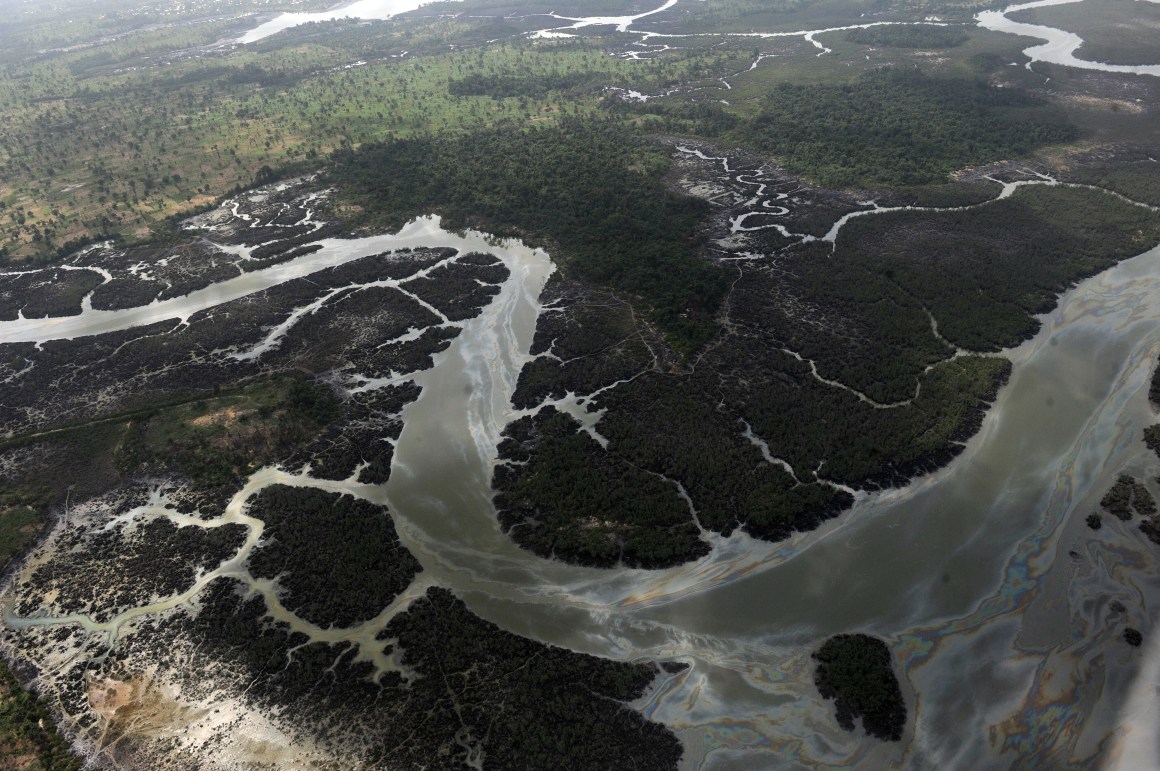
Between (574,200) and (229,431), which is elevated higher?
(574,200)

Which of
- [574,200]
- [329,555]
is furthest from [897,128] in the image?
[329,555]

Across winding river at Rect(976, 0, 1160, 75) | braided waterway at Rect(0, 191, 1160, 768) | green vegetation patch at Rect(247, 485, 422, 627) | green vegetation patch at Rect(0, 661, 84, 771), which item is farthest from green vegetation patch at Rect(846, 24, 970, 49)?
green vegetation patch at Rect(0, 661, 84, 771)

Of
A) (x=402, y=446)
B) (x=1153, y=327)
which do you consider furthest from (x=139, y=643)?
(x=1153, y=327)

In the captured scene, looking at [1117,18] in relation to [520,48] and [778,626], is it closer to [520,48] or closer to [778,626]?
[520,48]

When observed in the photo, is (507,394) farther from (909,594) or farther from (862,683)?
(862,683)

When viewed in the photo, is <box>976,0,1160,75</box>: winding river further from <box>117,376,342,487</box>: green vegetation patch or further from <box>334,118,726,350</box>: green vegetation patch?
<box>117,376,342,487</box>: green vegetation patch

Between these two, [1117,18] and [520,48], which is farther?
[520,48]
